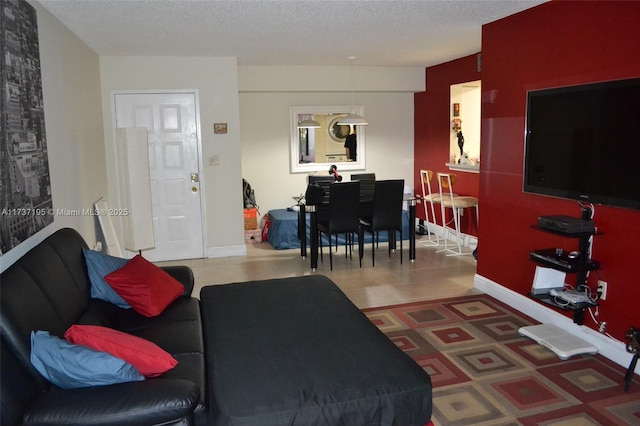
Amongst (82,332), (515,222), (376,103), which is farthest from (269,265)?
(82,332)

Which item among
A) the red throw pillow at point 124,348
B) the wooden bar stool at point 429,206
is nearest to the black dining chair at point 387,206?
the wooden bar stool at point 429,206

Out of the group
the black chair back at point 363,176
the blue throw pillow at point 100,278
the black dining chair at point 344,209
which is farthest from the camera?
the black chair back at point 363,176

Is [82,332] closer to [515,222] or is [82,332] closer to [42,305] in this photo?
[42,305]

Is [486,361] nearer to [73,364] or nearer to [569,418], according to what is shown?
[569,418]

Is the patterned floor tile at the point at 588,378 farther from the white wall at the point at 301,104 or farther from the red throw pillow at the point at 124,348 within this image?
the white wall at the point at 301,104

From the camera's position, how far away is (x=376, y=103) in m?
7.87

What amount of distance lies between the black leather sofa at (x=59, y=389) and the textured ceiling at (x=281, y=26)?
200 centimetres

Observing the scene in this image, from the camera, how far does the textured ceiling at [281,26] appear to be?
374 centimetres

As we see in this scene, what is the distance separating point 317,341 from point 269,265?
3.43 m

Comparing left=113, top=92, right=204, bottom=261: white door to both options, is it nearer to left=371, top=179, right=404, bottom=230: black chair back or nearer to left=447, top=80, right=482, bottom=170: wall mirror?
left=371, top=179, right=404, bottom=230: black chair back

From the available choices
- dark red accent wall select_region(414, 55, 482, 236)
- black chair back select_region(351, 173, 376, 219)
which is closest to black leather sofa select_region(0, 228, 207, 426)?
black chair back select_region(351, 173, 376, 219)

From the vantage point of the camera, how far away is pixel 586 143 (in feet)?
11.0

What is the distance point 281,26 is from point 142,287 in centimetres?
257

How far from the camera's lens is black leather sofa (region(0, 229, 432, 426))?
191 cm
